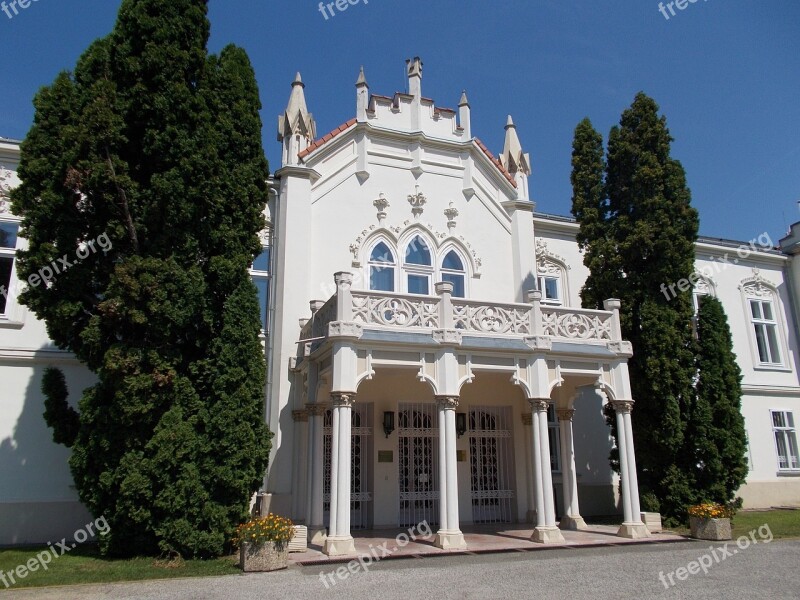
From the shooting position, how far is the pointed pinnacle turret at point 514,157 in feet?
57.9

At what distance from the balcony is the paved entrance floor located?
3974 mm

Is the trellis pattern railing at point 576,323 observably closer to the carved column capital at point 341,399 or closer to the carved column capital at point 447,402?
the carved column capital at point 447,402

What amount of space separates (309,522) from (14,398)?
7.22 meters

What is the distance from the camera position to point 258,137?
1333 cm

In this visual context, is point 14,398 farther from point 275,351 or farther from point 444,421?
point 444,421

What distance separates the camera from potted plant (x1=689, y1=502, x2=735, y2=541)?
40.6ft

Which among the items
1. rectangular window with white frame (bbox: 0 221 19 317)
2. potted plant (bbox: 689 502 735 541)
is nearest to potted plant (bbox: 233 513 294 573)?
potted plant (bbox: 689 502 735 541)

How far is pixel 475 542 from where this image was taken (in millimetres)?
12109

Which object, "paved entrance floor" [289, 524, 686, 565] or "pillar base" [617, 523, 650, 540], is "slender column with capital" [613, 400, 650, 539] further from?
"paved entrance floor" [289, 524, 686, 565]

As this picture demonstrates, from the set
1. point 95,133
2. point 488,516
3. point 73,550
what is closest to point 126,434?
point 73,550

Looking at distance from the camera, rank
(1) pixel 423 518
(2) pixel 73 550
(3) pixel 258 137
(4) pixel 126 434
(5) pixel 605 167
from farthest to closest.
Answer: (5) pixel 605 167, (1) pixel 423 518, (3) pixel 258 137, (2) pixel 73 550, (4) pixel 126 434

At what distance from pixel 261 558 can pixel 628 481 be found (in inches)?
304

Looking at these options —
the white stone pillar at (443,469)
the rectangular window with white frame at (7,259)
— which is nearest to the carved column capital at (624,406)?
the white stone pillar at (443,469)

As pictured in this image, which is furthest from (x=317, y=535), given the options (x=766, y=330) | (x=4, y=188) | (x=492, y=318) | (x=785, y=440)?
(x=766, y=330)
